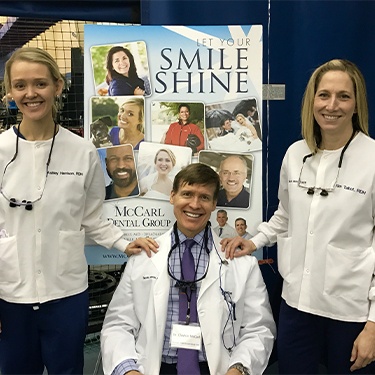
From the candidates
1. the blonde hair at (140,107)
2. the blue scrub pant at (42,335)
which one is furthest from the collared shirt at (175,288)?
the blonde hair at (140,107)

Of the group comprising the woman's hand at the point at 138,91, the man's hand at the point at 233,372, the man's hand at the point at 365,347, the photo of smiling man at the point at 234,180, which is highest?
the woman's hand at the point at 138,91

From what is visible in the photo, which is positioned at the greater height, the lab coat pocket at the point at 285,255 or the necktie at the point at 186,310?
the lab coat pocket at the point at 285,255

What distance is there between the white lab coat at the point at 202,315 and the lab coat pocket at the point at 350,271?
0.96 ft

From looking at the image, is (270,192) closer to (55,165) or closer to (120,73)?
(120,73)

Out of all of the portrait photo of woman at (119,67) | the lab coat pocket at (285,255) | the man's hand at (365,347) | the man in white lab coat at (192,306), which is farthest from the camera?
the portrait photo of woman at (119,67)

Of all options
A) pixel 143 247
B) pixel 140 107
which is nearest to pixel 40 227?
pixel 143 247

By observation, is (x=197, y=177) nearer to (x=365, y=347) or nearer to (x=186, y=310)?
(x=186, y=310)

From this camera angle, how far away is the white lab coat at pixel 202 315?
174 centimetres

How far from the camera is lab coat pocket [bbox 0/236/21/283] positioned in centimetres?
173

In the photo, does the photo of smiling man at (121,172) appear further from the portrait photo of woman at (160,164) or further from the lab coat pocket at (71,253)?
the lab coat pocket at (71,253)

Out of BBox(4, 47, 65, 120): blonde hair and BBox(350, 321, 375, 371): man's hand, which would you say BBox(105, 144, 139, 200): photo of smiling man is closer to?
BBox(4, 47, 65, 120): blonde hair

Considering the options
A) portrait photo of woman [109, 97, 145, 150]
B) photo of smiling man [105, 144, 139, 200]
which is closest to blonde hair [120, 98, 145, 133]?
portrait photo of woman [109, 97, 145, 150]

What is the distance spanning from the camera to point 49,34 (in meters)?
3.03

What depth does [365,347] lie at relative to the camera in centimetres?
164
